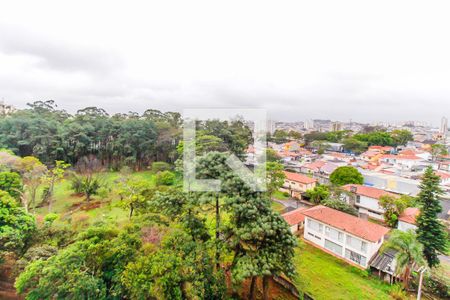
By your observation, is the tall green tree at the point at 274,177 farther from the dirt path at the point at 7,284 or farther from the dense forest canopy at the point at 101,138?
the dirt path at the point at 7,284

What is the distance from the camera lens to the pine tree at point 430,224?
32.1ft

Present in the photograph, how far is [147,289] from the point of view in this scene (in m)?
4.80

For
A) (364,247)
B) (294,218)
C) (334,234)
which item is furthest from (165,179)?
(364,247)

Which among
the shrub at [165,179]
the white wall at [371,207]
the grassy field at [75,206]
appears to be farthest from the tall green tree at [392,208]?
the grassy field at [75,206]

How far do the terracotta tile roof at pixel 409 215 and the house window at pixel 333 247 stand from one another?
5072mm

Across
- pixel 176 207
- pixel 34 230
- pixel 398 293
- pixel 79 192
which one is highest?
pixel 176 207

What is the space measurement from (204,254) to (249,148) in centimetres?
1906

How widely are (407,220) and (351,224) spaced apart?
481 centimetres

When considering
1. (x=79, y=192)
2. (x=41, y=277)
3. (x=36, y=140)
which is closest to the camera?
(x=41, y=277)

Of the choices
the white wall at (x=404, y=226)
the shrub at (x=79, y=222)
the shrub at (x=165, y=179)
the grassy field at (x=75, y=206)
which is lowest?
the white wall at (x=404, y=226)

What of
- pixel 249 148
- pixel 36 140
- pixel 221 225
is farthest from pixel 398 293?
pixel 36 140

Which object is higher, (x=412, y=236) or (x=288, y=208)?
(x=412, y=236)

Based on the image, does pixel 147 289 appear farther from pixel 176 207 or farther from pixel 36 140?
pixel 36 140

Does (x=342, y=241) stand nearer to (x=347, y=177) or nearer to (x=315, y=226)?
(x=315, y=226)
